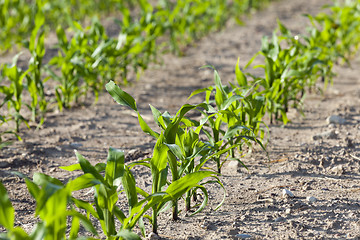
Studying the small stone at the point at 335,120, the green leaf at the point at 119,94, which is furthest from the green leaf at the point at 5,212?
the small stone at the point at 335,120

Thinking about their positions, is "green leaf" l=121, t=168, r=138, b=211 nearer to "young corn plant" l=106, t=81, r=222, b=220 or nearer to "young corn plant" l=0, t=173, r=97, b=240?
"young corn plant" l=106, t=81, r=222, b=220

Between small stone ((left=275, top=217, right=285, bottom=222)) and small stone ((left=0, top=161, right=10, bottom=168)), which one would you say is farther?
small stone ((left=0, top=161, right=10, bottom=168))

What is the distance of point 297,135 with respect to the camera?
10.9 feet

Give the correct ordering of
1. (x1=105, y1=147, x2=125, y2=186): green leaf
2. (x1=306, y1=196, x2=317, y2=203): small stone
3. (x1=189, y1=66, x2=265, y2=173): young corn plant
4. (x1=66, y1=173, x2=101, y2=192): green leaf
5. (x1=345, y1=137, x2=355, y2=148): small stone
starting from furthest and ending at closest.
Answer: (x1=345, y1=137, x2=355, y2=148): small stone, (x1=189, y1=66, x2=265, y2=173): young corn plant, (x1=306, y1=196, x2=317, y2=203): small stone, (x1=105, y1=147, x2=125, y2=186): green leaf, (x1=66, y1=173, x2=101, y2=192): green leaf

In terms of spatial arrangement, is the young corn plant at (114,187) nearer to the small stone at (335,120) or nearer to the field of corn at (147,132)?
the field of corn at (147,132)

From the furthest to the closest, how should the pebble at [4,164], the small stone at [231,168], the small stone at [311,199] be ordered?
the pebble at [4,164] → the small stone at [231,168] → the small stone at [311,199]

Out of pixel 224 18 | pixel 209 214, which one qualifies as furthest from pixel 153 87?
pixel 224 18

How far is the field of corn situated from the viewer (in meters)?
1.81

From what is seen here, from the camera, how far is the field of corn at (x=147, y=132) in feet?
5.95

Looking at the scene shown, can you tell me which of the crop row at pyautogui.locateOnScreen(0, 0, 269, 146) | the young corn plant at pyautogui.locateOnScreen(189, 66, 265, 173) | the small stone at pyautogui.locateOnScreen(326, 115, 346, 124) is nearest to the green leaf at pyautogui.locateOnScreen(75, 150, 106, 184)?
the young corn plant at pyautogui.locateOnScreen(189, 66, 265, 173)

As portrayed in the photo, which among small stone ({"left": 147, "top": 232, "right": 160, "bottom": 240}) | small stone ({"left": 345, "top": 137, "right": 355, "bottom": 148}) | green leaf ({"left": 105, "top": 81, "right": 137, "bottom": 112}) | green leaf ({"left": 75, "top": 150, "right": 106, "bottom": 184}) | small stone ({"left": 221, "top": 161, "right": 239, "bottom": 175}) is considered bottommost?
small stone ({"left": 147, "top": 232, "right": 160, "bottom": 240})

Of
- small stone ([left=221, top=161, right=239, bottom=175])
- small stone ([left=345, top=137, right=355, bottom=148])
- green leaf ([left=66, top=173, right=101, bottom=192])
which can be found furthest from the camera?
small stone ([left=345, top=137, right=355, bottom=148])

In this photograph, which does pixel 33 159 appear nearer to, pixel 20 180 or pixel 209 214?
pixel 20 180

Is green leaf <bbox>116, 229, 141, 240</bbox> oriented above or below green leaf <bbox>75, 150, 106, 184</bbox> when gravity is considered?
below
